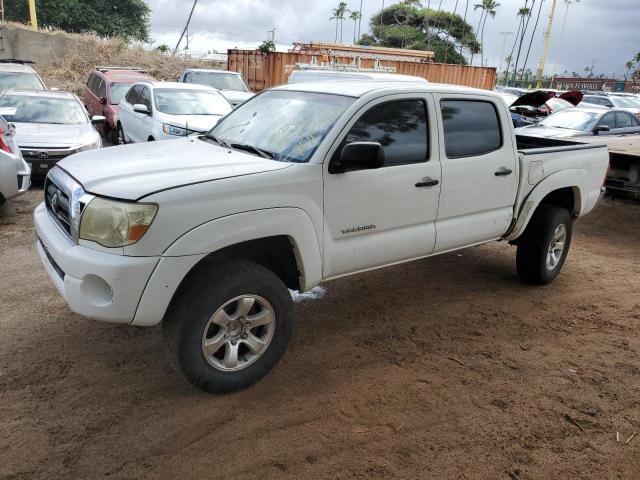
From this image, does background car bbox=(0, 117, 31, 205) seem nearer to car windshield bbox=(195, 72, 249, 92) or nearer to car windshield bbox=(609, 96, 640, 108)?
car windshield bbox=(195, 72, 249, 92)

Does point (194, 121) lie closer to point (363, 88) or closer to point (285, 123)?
point (285, 123)

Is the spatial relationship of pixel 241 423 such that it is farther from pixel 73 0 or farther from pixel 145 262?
pixel 73 0

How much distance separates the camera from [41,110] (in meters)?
9.19

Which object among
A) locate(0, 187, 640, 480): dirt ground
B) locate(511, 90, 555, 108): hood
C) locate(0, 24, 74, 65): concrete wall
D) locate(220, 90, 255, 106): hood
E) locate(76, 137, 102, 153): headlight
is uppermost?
locate(0, 24, 74, 65): concrete wall

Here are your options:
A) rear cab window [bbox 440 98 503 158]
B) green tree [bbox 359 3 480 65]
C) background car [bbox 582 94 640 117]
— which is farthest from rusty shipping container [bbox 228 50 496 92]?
green tree [bbox 359 3 480 65]

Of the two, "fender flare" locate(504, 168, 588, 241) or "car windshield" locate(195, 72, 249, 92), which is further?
"car windshield" locate(195, 72, 249, 92)

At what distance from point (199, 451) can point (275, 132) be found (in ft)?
7.10

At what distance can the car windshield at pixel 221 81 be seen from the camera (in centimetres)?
1430

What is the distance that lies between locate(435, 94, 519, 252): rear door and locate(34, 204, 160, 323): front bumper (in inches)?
92.6

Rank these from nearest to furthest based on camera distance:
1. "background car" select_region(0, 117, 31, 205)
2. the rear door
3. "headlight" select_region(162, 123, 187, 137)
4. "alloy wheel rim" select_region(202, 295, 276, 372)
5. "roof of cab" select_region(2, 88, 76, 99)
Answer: "alloy wheel rim" select_region(202, 295, 276, 372)
the rear door
"background car" select_region(0, 117, 31, 205)
"headlight" select_region(162, 123, 187, 137)
"roof of cab" select_region(2, 88, 76, 99)

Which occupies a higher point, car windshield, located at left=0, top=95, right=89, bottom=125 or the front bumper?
car windshield, located at left=0, top=95, right=89, bottom=125

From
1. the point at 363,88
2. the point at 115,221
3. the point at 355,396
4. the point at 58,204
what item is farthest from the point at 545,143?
the point at 58,204

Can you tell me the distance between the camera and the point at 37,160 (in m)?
Answer: 8.01

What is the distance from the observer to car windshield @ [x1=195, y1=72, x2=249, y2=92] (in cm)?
1430
